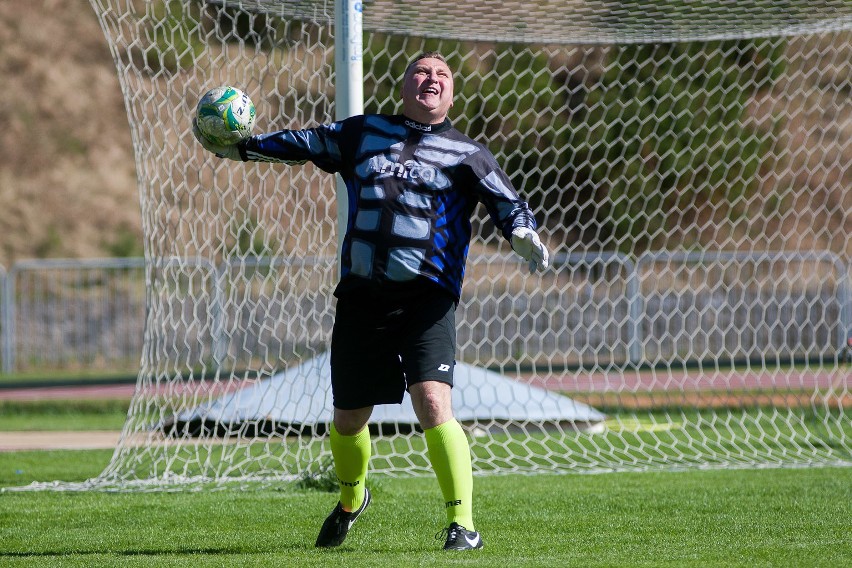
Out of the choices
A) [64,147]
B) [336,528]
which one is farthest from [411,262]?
[64,147]

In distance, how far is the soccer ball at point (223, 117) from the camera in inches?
184

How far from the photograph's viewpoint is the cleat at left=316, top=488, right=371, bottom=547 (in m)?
4.64

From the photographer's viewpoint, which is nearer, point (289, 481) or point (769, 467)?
point (289, 481)

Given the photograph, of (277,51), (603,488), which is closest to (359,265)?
(603,488)

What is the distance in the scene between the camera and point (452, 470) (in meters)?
4.38

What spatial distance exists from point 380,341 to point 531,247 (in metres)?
0.67

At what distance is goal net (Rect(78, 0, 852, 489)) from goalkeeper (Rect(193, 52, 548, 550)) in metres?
2.27

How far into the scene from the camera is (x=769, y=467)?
24.0ft

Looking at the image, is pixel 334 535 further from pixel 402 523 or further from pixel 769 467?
pixel 769 467

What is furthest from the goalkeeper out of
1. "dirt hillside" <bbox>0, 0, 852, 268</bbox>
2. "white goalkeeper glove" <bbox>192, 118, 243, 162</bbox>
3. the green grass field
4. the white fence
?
"dirt hillside" <bbox>0, 0, 852, 268</bbox>

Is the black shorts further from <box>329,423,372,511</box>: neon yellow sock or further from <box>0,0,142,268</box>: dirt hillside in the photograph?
<box>0,0,142,268</box>: dirt hillside

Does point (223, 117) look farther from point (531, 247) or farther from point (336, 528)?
point (336, 528)

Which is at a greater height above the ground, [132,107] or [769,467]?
[132,107]

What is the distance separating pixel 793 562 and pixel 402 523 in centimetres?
178
